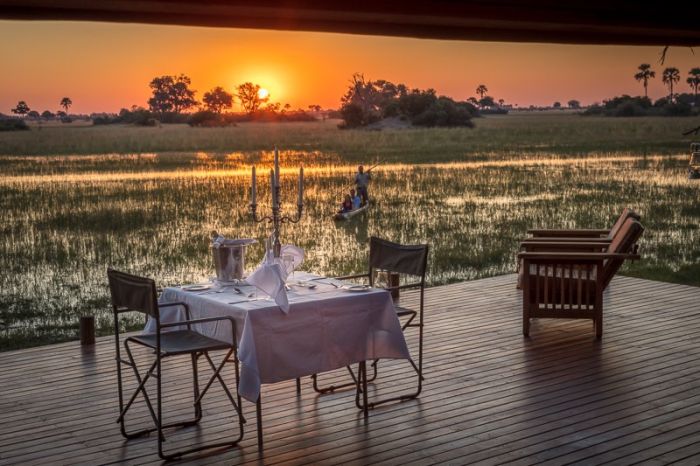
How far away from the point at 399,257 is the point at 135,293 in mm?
1512

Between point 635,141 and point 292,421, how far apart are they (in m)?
35.8

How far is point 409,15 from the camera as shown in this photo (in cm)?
228

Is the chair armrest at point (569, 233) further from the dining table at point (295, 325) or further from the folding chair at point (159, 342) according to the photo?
the folding chair at point (159, 342)

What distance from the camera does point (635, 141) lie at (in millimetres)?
38375

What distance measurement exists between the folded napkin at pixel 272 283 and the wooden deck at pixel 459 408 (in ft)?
2.25

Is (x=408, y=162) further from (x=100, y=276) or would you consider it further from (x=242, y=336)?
(x=242, y=336)

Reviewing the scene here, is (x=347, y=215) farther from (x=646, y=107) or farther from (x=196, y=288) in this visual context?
(x=646, y=107)

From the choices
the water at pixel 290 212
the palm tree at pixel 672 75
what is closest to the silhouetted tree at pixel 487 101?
the palm tree at pixel 672 75

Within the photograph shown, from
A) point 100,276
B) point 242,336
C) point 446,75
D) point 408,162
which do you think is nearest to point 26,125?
point 446,75

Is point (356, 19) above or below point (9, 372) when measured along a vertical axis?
above

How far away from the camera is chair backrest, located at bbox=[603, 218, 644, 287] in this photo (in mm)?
6734

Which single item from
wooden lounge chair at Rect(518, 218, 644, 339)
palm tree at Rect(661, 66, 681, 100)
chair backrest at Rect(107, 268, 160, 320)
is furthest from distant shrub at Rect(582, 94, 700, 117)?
chair backrest at Rect(107, 268, 160, 320)

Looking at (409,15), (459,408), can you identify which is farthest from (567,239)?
(409,15)

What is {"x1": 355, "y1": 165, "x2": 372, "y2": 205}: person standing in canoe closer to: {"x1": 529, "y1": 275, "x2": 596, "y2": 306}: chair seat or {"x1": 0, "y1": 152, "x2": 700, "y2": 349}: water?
{"x1": 0, "y1": 152, "x2": 700, "y2": 349}: water
